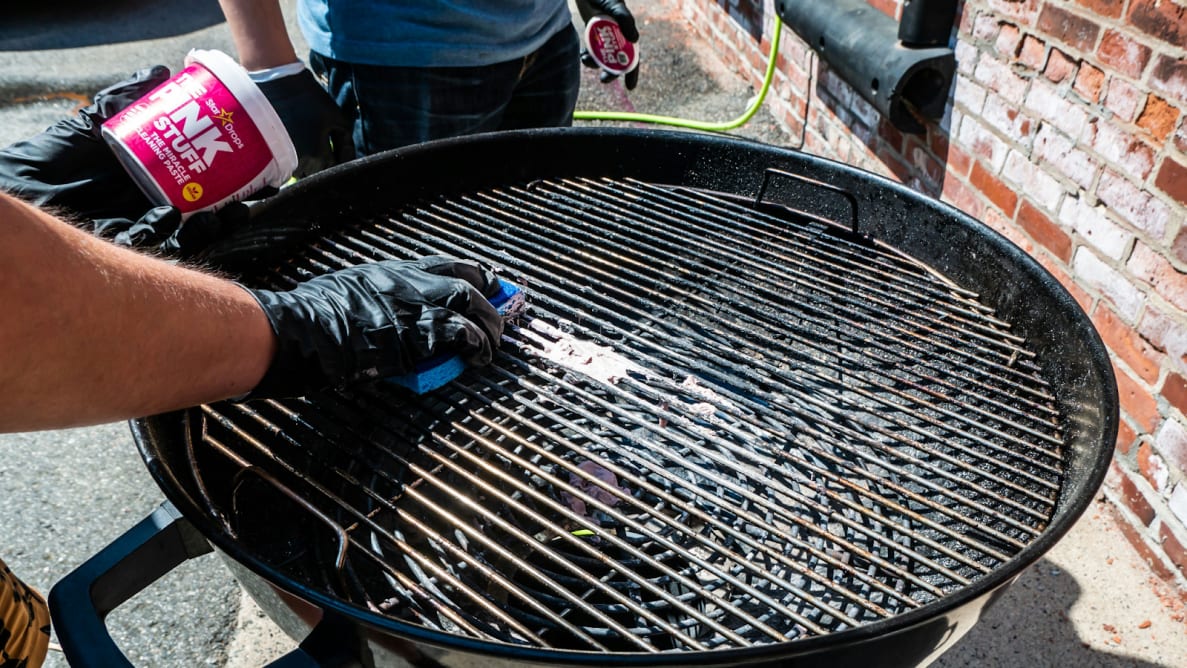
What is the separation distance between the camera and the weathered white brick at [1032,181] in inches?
82.9

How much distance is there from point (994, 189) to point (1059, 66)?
0.39m

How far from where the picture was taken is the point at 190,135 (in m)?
1.33

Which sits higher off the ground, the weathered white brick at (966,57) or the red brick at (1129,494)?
the weathered white brick at (966,57)

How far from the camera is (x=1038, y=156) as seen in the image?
216 cm

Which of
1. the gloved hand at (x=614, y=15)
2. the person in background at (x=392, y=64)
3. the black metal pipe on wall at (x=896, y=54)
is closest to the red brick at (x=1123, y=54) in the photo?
the black metal pipe on wall at (x=896, y=54)

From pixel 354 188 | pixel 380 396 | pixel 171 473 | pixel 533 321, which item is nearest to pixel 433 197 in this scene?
pixel 354 188

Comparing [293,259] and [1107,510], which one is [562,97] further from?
[1107,510]

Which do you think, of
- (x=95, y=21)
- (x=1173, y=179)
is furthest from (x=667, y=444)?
(x=95, y=21)

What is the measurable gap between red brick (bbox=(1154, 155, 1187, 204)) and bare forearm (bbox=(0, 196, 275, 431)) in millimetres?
1761

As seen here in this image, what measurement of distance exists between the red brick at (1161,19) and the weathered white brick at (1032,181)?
419mm

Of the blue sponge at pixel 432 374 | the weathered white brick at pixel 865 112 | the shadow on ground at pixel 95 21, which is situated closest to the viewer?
the blue sponge at pixel 432 374

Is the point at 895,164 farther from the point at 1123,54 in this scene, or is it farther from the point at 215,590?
the point at 215,590

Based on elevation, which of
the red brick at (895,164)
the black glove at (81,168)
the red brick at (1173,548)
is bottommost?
the red brick at (1173,548)

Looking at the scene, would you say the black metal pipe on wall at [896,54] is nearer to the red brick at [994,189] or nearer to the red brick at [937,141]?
the red brick at [937,141]
